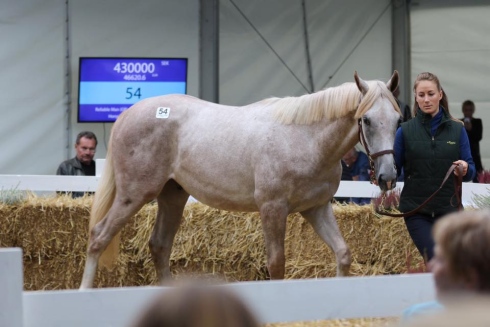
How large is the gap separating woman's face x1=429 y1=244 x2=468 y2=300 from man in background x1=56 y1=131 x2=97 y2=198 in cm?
824

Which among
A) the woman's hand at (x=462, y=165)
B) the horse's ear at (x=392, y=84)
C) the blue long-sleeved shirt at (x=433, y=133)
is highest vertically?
the horse's ear at (x=392, y=84)

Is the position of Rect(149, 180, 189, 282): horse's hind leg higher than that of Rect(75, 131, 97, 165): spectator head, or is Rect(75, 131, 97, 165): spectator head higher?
Rect(75, 131, 97, 165): spectator head

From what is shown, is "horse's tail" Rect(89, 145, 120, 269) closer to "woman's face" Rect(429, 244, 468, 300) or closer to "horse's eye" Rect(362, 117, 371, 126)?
"horse's eye" Rect(362, 117, 371, 126)

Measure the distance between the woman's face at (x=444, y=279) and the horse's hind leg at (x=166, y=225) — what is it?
17.2 feet

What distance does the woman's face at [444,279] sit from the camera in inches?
74.5

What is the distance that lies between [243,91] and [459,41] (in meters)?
3.19

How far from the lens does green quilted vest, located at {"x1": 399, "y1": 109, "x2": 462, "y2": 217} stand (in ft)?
19.0

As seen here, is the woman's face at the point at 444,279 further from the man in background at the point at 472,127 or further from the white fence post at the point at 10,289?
the man in background at the point at 472,127

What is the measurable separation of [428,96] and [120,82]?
24.8 feet

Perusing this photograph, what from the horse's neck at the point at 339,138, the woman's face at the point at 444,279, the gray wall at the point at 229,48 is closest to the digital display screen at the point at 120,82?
the gray wall at the point at 229,48

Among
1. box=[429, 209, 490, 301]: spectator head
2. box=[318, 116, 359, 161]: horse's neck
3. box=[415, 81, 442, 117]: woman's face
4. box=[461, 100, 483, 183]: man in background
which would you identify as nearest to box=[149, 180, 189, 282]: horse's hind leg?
box=[318, 116, 359, 161]: horse's neck

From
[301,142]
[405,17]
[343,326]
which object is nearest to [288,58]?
[405,17]

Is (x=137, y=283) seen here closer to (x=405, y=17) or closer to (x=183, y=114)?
(x=183, y=114)

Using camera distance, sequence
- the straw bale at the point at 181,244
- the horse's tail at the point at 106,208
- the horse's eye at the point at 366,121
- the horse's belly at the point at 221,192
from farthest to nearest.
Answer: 1. the straw bale at the point at 181,244
2. the horse's tail at the point at 106,208
3. the horse's belly at the point at 221,192
4. the horse's eye at the point at 366,121
